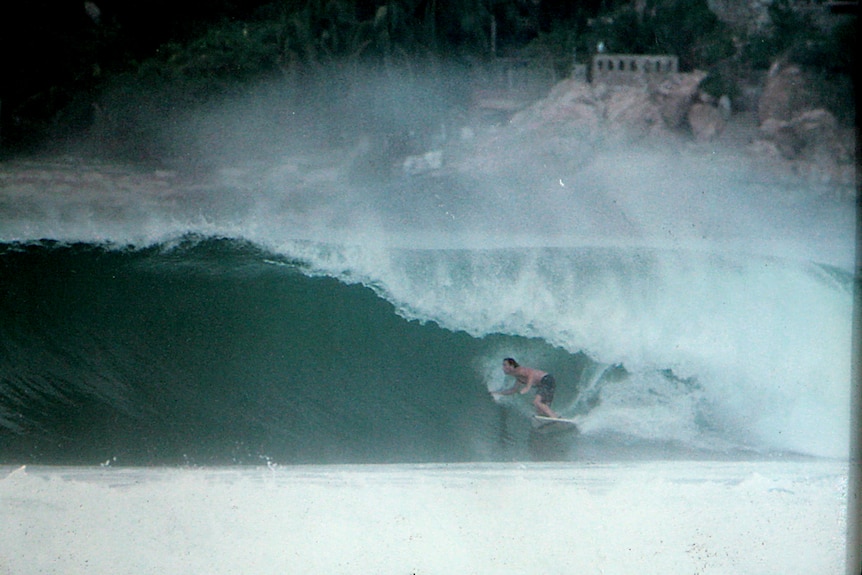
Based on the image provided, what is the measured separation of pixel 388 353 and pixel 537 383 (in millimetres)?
621

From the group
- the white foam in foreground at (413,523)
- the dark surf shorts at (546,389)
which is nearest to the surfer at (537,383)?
the dark surf shorts at (546,389)

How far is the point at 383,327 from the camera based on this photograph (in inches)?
101

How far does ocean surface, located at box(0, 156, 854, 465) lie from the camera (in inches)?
94.1

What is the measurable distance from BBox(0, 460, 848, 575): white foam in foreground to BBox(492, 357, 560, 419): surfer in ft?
0.88

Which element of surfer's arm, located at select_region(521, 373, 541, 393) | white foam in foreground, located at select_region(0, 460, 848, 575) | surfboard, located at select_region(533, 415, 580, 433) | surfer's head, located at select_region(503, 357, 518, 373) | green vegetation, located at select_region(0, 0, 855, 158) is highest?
green vegetation, located at select_region(0, 0, 855, 158)

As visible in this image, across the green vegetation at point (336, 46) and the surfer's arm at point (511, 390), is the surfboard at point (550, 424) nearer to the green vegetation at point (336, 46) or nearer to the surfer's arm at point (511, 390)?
the surfer's arm at point (511, 390)

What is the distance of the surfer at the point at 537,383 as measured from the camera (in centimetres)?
241

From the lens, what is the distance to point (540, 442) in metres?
2.39

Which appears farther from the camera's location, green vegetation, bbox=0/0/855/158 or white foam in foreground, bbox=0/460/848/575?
green vegetation, bbox=0/0/855/158

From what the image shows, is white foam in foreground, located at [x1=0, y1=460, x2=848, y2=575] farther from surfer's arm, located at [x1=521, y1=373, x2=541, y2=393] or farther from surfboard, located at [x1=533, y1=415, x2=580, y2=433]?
surfer's arm, located at [x1=521, y1=373, x2=541, y2=393]

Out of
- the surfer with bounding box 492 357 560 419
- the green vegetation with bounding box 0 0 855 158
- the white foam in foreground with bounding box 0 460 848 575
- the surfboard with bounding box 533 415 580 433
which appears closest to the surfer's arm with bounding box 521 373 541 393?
the surfer with bounding box 492 357 560 419

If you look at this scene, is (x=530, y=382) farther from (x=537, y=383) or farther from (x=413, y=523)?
(x=413, y=523)

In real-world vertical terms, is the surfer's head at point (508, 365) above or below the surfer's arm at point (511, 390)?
above

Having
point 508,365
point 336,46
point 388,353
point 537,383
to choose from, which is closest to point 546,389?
point 537,383
